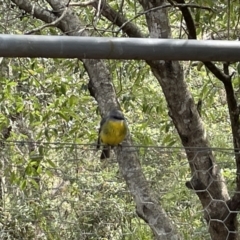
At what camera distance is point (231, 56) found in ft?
2.96

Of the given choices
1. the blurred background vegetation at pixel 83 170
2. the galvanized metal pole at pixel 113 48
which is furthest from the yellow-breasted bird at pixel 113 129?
the galvanized metal pole at pixel 113 48

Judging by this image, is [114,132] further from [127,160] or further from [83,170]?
[83,170]

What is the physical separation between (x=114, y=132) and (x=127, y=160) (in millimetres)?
145

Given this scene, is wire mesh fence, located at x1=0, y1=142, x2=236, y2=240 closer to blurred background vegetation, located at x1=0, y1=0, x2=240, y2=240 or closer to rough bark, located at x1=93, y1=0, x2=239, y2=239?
blurred background vegetation, located at x1=0, y1=0, x2=240, y2=240

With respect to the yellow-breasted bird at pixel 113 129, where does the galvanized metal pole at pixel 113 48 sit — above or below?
below

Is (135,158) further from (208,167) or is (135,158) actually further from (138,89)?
(138,89)

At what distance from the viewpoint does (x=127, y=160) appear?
2605 millimetres

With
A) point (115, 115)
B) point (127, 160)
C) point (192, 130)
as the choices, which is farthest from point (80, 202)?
point (192, 130)

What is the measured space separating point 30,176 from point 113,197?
696mm

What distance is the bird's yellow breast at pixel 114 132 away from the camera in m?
2.62

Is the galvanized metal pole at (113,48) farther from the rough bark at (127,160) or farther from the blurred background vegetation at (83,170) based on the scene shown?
the rough bark at (127,160)

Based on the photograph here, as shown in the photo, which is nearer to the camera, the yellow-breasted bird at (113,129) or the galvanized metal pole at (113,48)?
the galvanized metal pole at (113,48)

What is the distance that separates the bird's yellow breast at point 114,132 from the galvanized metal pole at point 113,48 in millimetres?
1728

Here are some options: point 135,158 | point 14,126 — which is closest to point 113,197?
point 135,158
